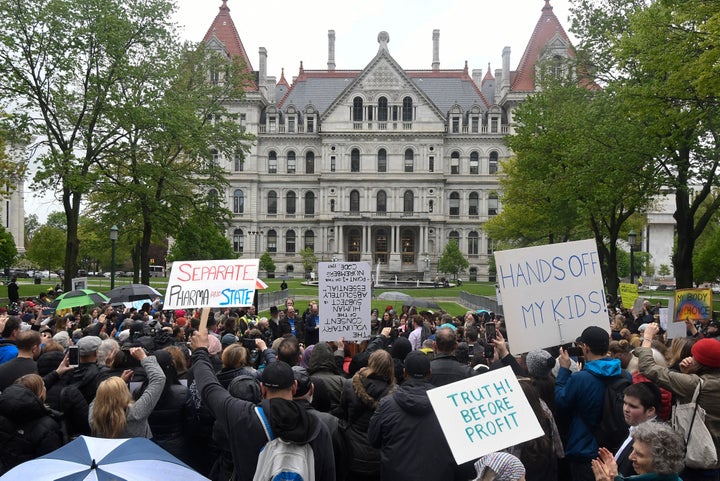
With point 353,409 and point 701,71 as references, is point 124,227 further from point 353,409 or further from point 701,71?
point 353,409

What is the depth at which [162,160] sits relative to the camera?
2828 centimetres

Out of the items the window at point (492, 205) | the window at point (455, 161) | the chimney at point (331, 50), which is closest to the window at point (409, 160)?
the window at point (455, 161)

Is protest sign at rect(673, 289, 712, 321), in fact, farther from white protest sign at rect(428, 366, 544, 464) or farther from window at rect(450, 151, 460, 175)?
window at rect(450, 151, 460, 175)

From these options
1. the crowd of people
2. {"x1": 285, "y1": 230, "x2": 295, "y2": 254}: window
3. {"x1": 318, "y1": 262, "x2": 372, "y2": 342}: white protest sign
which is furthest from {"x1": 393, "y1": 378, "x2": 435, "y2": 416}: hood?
{"x1": 285, "y1": 230, "x2": 295, "y2": 254}: window

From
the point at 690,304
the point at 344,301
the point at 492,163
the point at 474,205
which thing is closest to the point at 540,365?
the point at 344,301

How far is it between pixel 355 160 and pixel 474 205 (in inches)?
581

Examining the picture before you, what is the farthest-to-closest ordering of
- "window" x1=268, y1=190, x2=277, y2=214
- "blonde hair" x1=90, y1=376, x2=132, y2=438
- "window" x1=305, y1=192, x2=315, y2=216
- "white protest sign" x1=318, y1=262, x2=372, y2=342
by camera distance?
"window" x1=305, y1=192, x2=315, y2=216 < "window" x1=268, y1=190, x2=277, y2=214 < "white protest sign" x1=318, y1=262, x2=372, y2=342 < "blonde hair" x1=90, y1=376, x2=132, y2=438

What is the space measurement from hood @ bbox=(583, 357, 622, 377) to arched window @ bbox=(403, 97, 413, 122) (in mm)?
62734

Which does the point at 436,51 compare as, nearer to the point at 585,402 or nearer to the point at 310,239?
the point at 310,239

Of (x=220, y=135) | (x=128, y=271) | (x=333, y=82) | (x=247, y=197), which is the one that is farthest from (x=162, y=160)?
(x=128, y=271)

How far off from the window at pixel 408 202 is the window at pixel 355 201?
528 centimetres

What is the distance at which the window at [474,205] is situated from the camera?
68137 mm

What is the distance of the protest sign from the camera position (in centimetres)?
1158

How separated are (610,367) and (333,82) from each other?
69.7m
